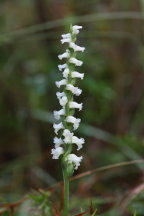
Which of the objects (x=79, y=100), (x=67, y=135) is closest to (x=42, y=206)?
(x=67, y=135)

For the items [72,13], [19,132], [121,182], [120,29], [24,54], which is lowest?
[121,182]

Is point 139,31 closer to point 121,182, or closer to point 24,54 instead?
point 24,54

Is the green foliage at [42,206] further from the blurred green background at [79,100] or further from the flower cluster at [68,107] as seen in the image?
the blurred green background at [79,100]

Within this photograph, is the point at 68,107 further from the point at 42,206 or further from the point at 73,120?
the point at 42,206

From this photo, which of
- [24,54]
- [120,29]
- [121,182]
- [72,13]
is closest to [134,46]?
[120,29]

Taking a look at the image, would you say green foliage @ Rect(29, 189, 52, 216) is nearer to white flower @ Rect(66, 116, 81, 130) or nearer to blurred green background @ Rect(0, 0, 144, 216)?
white flower @ Rect(66, 116, 81, 130)

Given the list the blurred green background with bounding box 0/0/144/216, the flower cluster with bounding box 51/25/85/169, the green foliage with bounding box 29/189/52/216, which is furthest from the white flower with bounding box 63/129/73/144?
the blurred green background with bounding box 0/0/144/216

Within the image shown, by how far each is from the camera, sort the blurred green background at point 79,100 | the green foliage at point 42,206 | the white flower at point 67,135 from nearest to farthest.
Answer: the white flower at point 67,135 → the green foliage at point 42,206 → the blurred green background at point 79,100

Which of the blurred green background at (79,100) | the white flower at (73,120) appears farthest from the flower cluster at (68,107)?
the blurred green background at (79,100)
